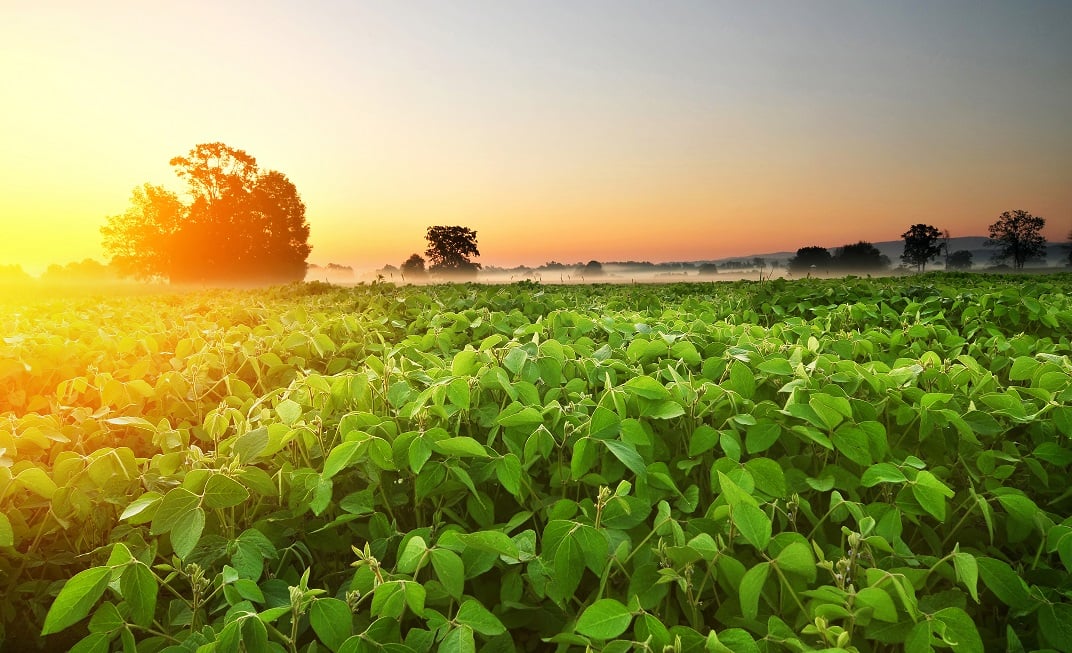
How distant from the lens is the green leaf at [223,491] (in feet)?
5.12

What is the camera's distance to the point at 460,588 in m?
1.35

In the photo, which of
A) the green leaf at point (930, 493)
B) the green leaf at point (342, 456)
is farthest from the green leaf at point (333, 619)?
the green leaf at point (930, 493)

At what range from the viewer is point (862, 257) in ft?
310

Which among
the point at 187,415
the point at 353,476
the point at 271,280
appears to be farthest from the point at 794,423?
the point at 271,280

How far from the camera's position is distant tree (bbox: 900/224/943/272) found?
99812mm

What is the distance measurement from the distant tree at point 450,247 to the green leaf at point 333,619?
196ft

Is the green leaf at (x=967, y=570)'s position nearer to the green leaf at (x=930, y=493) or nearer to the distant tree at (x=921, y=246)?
the green leaf at (x=930, y=493)

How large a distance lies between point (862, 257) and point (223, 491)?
354ft

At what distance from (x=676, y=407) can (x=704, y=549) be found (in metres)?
0.53

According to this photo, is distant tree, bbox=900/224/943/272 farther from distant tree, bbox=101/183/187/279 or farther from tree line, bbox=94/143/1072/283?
distant tree, bbox=101/183/187/279

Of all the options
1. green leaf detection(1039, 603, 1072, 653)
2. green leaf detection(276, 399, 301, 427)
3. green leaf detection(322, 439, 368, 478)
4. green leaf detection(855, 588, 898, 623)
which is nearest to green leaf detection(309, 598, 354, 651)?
green leaf detection(322, 439, 368, 478)

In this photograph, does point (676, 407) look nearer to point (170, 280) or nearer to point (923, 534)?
point (923, 534)

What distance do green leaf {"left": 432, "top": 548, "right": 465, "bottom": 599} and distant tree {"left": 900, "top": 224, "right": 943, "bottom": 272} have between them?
117231 millimetres

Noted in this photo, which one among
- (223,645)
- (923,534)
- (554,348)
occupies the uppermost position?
(554,348)
